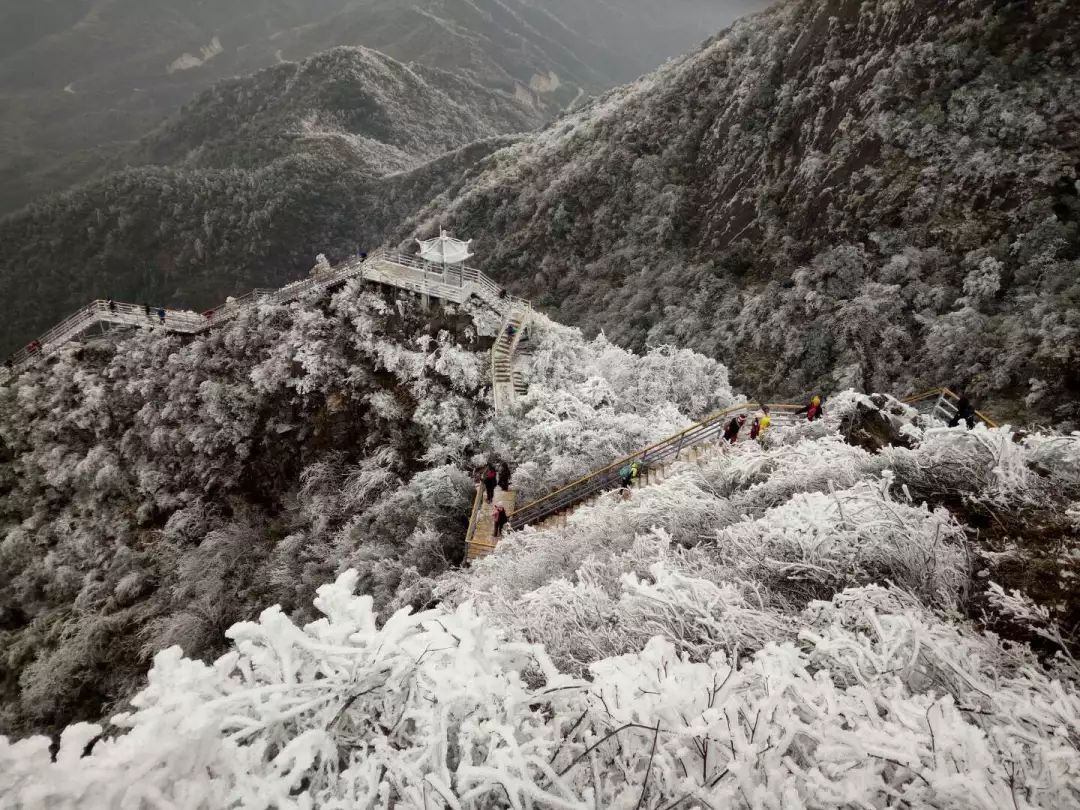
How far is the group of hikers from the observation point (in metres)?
12.0

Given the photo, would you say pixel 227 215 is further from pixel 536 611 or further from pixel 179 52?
pixel 179 52

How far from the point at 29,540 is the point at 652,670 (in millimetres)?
22269

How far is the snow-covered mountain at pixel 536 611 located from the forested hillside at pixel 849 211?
10.5 m

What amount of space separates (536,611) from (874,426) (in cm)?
839

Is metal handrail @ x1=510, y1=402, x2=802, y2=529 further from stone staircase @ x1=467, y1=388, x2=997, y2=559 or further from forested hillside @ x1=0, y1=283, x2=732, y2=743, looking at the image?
forested hillside @ x1=0, y1=283, x2=732, y2=743

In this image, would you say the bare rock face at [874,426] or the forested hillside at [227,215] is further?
the forested hillside at [227,215]

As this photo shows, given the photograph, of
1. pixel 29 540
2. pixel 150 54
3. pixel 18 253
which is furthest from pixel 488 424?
pixel 150 54

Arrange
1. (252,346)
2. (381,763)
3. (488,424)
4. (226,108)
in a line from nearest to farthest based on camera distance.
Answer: (381,763)
(488,424)
(252,346)
(226,108)

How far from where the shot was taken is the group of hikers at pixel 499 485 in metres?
12.0

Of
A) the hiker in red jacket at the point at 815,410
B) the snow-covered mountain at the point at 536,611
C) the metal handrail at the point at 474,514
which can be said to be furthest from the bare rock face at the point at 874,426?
the metal handrail at the point at 474,514

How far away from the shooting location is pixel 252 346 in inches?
723

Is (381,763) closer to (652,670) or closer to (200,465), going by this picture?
(652,670)

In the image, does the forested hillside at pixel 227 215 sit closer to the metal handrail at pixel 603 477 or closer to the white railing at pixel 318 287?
the white railing at pixel 318 287

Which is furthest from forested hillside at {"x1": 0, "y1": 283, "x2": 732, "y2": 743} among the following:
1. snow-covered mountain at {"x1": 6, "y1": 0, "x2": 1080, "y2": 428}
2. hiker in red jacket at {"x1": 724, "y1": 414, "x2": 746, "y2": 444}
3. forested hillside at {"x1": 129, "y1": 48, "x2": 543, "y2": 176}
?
forested hillside at {"x1": 129, "y1": 48, "x2": 543, "y2": 176}
